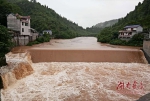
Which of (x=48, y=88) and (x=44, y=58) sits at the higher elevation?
(x=44, y=58)

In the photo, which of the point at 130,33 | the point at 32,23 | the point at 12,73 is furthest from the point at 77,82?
the point at 32,23

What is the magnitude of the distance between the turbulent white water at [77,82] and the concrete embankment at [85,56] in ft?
3.94

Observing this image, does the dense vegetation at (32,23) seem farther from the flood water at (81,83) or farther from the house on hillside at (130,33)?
the house on hillside at (130,33)

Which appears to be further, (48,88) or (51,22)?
(51,22)

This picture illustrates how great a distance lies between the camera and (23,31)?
70.2ft

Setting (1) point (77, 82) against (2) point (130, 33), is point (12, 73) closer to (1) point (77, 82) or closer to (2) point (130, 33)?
(1) point (77, 82)

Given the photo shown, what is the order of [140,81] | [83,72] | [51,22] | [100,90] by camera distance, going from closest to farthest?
[100,90] < [140,81] < [83,72] < [51,22]

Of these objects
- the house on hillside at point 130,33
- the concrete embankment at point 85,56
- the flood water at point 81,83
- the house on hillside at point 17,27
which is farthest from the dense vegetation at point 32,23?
the house on hillside at point 130,33

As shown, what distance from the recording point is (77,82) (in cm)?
1013

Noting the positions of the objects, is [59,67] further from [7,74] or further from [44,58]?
[7,74]

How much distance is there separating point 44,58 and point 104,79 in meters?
6.63

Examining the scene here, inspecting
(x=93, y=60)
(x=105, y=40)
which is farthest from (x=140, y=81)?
(x=105, y=40)

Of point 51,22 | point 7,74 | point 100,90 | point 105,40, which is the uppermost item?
point 51,22

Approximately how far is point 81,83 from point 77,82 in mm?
303
